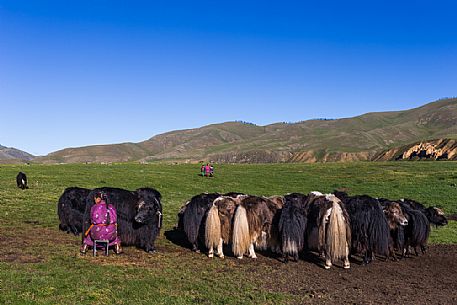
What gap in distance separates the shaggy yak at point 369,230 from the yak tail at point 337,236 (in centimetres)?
78

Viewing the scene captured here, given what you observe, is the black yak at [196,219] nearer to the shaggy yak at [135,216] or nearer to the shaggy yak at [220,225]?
the shaggy yak at [220,225]

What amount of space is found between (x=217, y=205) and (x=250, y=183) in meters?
28.7

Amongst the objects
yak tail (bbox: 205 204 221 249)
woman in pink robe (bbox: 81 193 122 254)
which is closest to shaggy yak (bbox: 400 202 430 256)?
yak tail (bbox: 205 204 221 249)

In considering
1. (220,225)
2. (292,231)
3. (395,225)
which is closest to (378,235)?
(395,225)

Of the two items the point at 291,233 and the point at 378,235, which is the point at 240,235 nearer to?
the point at 291,233

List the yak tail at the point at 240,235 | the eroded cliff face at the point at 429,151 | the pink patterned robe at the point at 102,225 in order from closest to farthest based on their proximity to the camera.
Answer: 1. the pink patterned robe at the point at 102,225
2. the yak tail at the point at 240,235
3. the eroded cliff face at the point at 429,151

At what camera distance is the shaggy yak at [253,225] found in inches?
492

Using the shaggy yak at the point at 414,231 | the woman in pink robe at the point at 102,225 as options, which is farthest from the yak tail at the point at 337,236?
the woman in pink robe at the point at 102,225

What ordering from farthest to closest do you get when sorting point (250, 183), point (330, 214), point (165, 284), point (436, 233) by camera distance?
point (250, 183)
point (436, 233)
point (330, 214)
point (165, 284)

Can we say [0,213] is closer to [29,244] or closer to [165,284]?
[29,244]

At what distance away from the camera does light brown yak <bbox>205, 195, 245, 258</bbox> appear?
12656 mm

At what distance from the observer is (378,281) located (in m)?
10.7

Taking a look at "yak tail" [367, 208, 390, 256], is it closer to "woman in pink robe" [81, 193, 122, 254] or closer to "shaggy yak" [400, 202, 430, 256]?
"shaggy yak" [400, 202, 430, 256]

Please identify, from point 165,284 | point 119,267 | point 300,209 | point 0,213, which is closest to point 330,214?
point 300,209
